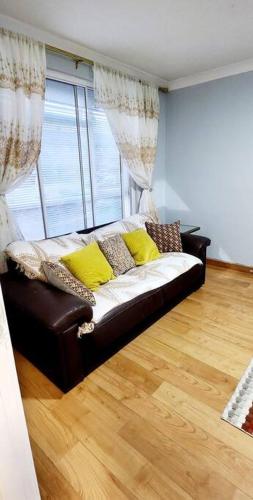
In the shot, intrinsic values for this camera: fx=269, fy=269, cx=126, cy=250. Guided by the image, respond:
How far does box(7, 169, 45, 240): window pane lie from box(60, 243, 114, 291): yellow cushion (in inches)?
25.5

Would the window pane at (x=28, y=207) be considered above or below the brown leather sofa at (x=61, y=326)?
above

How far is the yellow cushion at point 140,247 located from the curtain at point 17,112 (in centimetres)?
106

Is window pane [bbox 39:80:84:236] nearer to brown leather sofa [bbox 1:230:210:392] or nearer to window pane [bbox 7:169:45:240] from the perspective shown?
window pane [bbox 7:169:45:240]

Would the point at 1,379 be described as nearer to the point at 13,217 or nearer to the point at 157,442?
the point at 157,442

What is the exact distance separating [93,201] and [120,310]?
160 centimetres

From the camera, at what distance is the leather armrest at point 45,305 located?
1553mm

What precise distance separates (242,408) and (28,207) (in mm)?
2301

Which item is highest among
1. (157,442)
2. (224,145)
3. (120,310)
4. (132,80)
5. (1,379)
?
(132,80)

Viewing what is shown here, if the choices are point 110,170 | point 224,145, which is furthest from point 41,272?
point 224,145

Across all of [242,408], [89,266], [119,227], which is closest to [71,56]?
[119,227]

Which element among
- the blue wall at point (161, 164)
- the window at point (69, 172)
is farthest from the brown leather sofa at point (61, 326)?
the blue wall at point (161, 164)

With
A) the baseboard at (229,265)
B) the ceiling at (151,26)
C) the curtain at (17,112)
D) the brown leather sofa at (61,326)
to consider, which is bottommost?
Result: the baseboard at (229,265)

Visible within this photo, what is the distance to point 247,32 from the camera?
2.31 meters

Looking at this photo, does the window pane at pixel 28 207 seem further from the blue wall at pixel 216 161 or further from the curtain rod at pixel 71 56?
the blue wall at pixel 216 161
